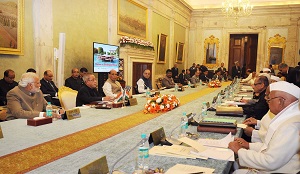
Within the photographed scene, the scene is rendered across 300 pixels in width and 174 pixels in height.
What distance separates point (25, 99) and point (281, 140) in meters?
3.05

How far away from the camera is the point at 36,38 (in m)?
6.82

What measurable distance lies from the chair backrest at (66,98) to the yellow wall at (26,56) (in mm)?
2118

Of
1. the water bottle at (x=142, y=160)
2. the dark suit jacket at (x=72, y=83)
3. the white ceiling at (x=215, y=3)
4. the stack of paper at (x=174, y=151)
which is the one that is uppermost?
the white ceiling at (x=215, y=3)

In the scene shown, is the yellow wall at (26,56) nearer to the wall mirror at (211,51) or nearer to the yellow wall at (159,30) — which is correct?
the yellow wall at (159,30)

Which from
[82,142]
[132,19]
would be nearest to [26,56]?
[82,142]

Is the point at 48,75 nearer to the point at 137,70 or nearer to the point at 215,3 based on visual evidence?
the point at 137,70

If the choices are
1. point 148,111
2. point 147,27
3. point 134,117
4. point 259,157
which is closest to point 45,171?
point 259,157

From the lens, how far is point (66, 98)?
4.78 metres

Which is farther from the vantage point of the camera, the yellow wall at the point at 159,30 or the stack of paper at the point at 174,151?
the yellow wall at the point at 159,30

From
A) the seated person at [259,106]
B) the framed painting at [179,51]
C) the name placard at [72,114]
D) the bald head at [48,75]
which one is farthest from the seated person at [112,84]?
the framed painting at [179,51]

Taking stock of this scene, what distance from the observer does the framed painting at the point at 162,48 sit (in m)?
13.4

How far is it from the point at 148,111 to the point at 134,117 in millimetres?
388

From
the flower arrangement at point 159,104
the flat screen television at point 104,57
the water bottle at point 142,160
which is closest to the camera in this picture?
the water bottle at point 142,160

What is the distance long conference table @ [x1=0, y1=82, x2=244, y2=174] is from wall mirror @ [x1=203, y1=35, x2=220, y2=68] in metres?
14.3
